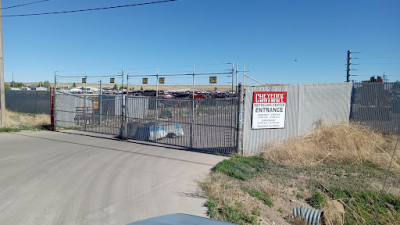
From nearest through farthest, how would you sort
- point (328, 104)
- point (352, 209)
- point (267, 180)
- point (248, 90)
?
→ point (352, 209) < point (267, 180) < point (248, 90) < point (328, 104)

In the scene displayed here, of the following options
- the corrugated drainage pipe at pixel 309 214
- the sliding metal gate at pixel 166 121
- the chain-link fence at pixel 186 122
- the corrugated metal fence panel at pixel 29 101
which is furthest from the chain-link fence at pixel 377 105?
the corrugated metal fence panel at pixel 29 101

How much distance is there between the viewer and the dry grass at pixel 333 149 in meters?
8.40

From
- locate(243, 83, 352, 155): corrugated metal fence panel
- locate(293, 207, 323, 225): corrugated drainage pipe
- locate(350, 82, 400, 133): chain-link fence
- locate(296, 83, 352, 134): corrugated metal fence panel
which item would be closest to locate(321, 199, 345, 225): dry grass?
locate(293, 207, 323, 225): corrugated drainage pipe

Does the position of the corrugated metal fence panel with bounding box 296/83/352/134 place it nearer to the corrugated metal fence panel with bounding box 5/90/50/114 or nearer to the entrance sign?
the entrance sign

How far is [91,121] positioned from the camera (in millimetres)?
15359

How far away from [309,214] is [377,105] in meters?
9.26

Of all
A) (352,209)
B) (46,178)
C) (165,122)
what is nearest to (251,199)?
(352,209)

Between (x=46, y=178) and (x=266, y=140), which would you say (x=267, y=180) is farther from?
(x=46, y=178)

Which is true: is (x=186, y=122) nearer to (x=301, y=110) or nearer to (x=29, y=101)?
(x=301, y=110)

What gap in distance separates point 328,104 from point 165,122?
6.36 metres

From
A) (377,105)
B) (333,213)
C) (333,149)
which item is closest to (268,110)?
(333,149)

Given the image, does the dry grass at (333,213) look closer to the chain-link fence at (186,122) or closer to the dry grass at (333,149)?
the dry grass at (333,149)

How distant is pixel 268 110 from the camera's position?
962 cm

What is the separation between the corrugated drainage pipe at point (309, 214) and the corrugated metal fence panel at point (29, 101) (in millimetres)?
20467
